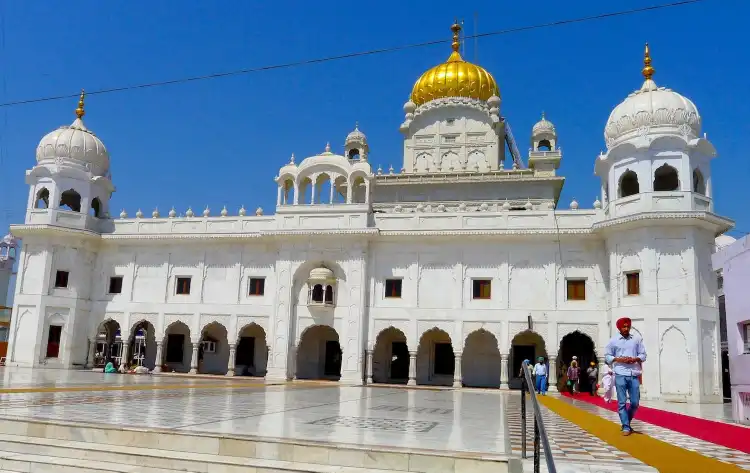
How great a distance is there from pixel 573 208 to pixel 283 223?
34.0ft

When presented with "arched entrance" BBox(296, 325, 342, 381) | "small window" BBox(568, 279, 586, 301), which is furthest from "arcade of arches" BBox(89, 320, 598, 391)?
"small window" BBox(568, 279, 586, 301)

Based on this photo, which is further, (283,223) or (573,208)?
(283,223)

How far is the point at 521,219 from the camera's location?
21.5 meters

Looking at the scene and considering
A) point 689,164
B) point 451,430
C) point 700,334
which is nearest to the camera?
point 451,430

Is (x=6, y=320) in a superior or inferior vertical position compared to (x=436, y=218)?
inferior

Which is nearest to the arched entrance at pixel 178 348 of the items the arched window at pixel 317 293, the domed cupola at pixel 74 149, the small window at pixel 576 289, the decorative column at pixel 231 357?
the decorative column at pixel 231 357

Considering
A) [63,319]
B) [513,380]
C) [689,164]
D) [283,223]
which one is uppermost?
[689,164]

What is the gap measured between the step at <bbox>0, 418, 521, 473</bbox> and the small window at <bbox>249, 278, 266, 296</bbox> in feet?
55.2

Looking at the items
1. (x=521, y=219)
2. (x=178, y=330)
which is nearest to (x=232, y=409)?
(x=521, y=219)

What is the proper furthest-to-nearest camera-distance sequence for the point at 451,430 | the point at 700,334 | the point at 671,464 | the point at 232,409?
the point at 700,334 → the point at 232,409 → the point at 451,430 → the point at 671,464

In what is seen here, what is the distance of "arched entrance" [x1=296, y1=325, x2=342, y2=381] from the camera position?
23.8 metres

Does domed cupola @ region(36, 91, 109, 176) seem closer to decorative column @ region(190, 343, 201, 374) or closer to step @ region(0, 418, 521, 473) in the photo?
decorative column @ region(190, 343, 201, 374)

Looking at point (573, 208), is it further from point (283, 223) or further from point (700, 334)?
point (283, 223)

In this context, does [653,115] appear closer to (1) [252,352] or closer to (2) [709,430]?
(2) [709,430]
